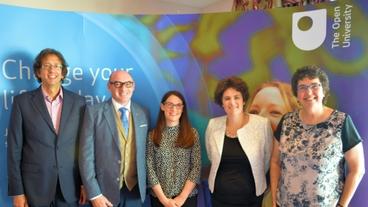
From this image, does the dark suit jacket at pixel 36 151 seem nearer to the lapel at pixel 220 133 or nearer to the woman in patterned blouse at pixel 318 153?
the lapel at pixel 220 133

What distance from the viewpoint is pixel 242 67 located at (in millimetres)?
2922

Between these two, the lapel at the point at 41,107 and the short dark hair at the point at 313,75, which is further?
the lapel at the point at 41,107

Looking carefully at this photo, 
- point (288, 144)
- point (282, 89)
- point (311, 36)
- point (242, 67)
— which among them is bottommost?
point (288, 144)

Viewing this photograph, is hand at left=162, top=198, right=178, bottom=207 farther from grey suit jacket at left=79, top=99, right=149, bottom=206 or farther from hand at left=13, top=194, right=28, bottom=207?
hand at left=13, top=194, right=28, bottom=207

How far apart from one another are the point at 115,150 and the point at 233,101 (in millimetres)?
905

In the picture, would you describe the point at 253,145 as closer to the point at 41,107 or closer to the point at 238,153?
the point at 238,153

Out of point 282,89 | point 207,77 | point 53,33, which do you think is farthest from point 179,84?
point 53,33

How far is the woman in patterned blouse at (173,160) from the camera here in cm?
244

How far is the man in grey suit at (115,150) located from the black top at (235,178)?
0.59 m

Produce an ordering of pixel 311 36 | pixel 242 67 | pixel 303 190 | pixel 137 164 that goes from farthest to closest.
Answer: pixel 242 67
pixel 311 36
pixel 137 164
pixel 303 190

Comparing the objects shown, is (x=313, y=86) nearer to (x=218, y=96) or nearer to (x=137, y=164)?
(x=218, y=96)

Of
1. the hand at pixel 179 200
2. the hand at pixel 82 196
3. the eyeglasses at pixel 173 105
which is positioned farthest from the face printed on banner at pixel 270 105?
the hand at pixel 82 196

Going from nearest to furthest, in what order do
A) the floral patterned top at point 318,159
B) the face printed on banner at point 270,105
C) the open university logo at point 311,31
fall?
the floral patterned top at point 318,159
the open university logo at point 311,31
the face printed on banner at point 270,105

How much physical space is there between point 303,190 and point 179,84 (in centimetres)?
144
